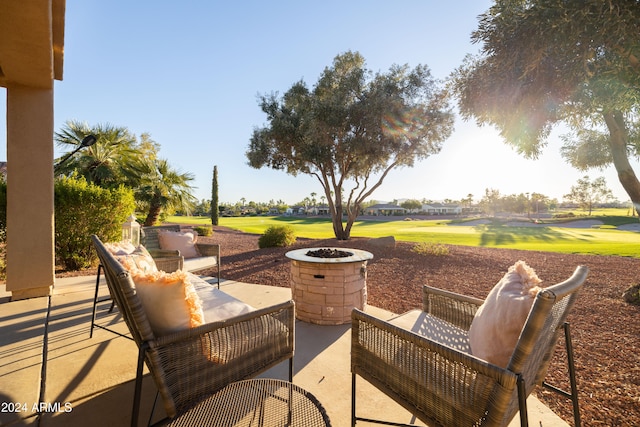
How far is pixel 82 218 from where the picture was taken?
18.4 ft

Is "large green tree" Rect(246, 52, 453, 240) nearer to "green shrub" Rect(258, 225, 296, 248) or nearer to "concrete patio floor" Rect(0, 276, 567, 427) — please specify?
"green shrub" Rect(258, 225, 296, 248)

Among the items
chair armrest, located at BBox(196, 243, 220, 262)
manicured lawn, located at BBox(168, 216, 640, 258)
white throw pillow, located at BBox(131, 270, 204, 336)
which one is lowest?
manicured lawn, located at BBox(168, 216, 640, 258)

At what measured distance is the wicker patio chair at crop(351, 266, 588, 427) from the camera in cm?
104

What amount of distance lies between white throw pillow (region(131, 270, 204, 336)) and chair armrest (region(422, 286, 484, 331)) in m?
1.88

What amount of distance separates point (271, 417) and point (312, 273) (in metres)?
1.66

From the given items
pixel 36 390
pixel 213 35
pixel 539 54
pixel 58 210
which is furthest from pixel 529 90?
pixel 58 210

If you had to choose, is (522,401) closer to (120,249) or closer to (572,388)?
(572,388)

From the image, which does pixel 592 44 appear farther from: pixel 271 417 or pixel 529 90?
pixel 271 417

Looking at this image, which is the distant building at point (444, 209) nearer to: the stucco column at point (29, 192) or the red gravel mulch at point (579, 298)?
the red gravel mulch at point (579, 298)

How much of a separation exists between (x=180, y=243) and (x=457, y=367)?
179 inches

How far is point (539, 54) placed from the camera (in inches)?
184

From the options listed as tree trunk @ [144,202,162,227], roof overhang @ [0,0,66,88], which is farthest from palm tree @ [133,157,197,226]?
roof overhang @ [0,0,66,88]

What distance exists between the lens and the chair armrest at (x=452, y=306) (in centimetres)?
202

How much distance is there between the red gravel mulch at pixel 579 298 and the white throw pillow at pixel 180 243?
1267mm
